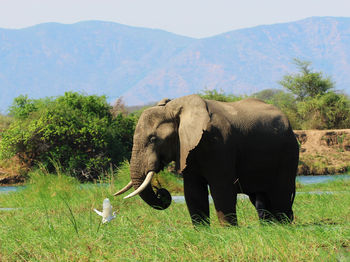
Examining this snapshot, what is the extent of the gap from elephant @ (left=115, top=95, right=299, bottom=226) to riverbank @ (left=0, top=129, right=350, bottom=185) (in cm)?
1643

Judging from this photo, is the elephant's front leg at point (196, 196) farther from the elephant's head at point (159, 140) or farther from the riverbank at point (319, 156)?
the riverbank at point (319, 156)

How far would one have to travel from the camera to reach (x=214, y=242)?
609 cm

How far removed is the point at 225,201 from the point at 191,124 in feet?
3.24

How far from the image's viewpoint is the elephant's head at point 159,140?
24.4 ft

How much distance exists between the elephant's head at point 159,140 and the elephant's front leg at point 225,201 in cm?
48

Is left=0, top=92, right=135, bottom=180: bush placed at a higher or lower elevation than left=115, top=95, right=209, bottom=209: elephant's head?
lower

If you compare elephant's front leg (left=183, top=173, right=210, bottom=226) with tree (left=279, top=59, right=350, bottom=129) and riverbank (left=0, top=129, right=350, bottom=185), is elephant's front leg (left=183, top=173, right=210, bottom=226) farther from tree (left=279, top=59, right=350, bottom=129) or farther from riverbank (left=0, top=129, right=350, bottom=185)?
tree (left=279, top=59, right=350, bottom=129)

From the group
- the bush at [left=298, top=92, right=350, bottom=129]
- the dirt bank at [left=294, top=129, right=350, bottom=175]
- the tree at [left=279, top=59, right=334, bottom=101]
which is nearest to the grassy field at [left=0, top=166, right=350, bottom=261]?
the dirt bank at [left=294, top=129, right=350, bottom=175]

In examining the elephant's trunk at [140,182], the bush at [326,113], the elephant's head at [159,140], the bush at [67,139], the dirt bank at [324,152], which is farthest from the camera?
the bush at [326,113]

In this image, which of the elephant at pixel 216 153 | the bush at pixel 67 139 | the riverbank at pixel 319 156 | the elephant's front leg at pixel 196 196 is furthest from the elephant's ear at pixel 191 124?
the riverbank at pixel 319 156

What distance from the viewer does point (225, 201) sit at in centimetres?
733

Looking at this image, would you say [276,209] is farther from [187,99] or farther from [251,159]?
[187,99]

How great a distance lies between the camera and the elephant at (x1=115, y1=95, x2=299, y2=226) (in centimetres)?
730

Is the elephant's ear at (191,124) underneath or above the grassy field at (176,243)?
above
